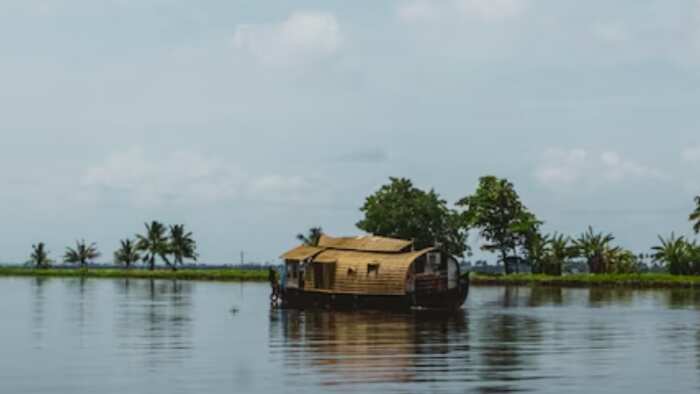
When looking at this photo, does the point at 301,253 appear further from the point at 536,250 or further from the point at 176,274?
the point at 176,274

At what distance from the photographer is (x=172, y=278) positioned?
164 m

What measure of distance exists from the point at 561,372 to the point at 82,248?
537ft

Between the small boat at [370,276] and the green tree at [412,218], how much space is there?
188ft

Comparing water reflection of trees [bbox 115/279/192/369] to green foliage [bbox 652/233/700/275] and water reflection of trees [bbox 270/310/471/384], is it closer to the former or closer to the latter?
water reflection of trees [bbox 270/310/471/384]

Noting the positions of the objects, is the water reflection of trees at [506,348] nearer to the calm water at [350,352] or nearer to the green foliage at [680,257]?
the calm water at [350,352]

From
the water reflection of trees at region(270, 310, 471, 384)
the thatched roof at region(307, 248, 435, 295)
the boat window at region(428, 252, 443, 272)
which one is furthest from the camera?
the boat window at region(428, 252, 443, 272)

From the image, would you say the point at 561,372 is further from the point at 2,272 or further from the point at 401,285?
the point at 2,272

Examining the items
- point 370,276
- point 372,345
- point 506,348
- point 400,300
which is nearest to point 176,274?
point 370,276

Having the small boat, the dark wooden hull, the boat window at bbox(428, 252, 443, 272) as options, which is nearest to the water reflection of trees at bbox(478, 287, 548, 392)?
the dark wooden hull

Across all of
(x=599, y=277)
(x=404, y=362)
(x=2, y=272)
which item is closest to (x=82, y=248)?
(x=2, y=272)

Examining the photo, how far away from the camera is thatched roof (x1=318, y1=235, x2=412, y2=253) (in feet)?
206

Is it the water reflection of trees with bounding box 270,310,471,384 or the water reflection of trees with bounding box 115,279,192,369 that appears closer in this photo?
the water reflection of trees with bounding box 270,310,471,384

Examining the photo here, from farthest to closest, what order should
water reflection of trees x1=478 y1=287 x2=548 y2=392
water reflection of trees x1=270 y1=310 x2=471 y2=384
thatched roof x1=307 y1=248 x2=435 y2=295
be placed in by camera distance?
thatched roof x1=307 y1=248 x2=435 y2=295
water reflection of trees x1=270 y1=310 x2=471 y2=384
water reflection of trees x1=478 y1=287 x2=548 y2=392

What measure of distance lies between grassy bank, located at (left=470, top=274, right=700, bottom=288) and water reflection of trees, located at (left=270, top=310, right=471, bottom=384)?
2085 inches
